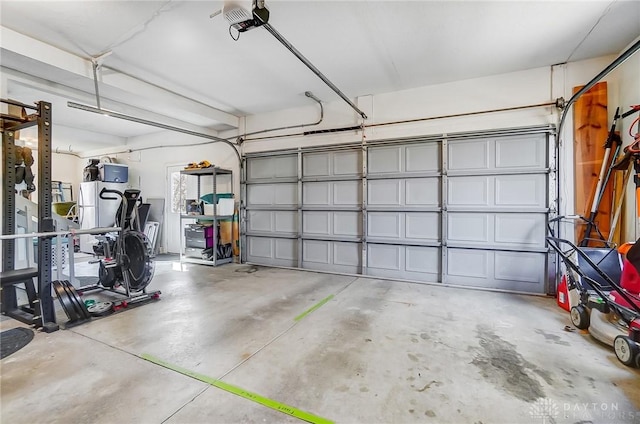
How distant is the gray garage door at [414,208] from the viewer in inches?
157

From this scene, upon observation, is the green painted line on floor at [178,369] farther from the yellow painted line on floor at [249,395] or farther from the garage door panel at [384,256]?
the garage door panel at [384,256]

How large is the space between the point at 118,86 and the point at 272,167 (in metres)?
2.82

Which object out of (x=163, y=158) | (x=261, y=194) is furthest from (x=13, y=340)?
(x=163, y=158)

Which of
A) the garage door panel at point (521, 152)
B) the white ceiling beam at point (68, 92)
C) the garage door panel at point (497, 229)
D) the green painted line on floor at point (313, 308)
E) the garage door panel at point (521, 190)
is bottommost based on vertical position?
the green painted line on floor at point (313, 308)

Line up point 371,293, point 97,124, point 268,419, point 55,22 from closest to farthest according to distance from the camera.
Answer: point 268,419 < point 55,22 < point 371,293 < point 97,124

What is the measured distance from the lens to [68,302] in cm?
293

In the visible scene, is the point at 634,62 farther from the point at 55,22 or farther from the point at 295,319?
the point at 55,22

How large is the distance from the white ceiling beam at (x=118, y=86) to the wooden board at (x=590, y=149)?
5986 mm

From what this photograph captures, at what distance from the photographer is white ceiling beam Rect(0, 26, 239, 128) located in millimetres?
3139

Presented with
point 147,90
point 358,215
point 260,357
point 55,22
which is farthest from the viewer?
point 358,215

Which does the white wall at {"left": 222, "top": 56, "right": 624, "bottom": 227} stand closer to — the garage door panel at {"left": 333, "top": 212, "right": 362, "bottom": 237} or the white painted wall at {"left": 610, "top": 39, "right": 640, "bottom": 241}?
the white painted wall at {"left": 610, "top": 39, "right": 640, "bottom": 241}

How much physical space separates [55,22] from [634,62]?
6.39m

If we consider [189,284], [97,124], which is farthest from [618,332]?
[97,124]

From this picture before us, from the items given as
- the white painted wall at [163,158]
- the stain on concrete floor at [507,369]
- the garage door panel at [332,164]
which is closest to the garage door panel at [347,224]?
the garage door panel at [332,164]
